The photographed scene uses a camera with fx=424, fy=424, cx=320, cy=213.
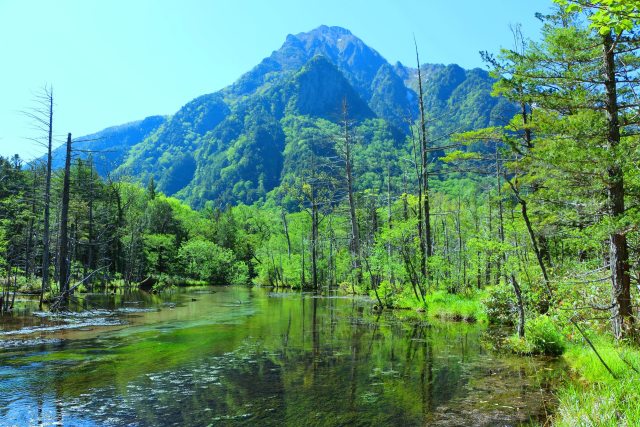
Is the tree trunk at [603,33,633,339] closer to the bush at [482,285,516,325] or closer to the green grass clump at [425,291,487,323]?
the bush at [482,285,516,325]

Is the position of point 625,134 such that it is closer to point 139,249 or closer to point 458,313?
point 458,313

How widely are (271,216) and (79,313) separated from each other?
73.8 m

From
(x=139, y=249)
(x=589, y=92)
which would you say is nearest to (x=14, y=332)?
(x=589, y=92)

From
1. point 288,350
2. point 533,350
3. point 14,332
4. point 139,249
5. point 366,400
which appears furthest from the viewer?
point 139,249

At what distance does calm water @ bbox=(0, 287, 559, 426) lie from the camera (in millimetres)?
8008

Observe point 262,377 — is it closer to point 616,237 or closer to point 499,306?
point 616,237

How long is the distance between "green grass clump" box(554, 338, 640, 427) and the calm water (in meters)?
0.71

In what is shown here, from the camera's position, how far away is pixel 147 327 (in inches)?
766

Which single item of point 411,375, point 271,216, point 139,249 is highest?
point 271,216

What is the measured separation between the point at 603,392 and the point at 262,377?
23.8 ft

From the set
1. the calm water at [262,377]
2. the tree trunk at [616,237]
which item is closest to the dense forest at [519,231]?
the tree trunk at [616,237]

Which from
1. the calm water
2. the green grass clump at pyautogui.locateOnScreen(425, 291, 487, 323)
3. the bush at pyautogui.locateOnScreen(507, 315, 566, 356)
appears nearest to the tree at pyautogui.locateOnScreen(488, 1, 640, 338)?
the bush at pyautogui.locateOnScreen(507, 315, 566, 356)

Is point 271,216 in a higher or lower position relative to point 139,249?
higher

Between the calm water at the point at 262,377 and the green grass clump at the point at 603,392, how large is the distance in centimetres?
71
